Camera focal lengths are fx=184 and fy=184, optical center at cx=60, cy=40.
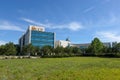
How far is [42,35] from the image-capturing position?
5157 inches

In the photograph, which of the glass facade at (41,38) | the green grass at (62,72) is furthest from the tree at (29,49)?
the green grass at (62,72)

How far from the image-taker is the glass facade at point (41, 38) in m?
127

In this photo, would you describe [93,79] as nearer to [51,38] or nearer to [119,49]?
[119,49]

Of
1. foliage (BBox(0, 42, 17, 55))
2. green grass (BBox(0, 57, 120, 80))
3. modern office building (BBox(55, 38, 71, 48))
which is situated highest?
modern office building (BBox(55, 38, 71, 48))

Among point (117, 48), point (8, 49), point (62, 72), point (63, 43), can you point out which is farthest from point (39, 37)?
point (62, 72)

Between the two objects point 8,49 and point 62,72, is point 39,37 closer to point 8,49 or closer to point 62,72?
point 8,49

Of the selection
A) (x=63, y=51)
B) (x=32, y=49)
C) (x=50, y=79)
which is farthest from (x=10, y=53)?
(x=50, y=79)

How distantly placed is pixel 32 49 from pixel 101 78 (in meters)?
94.2

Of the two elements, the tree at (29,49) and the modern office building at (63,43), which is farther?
the modern office building at (63,43)

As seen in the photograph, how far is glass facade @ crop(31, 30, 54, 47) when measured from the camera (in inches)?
5015

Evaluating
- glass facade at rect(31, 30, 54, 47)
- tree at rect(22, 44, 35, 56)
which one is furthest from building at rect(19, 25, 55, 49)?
tree at rect(22, 44, 35, 56)

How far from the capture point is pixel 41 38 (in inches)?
5118

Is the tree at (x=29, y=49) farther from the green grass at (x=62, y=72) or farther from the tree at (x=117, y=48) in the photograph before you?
the green grass at (x=62, y=72)

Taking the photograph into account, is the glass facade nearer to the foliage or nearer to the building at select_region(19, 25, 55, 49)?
the building at select_region(19, 25, 55, 49)
